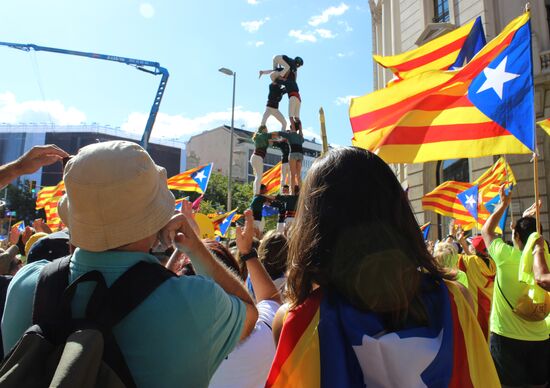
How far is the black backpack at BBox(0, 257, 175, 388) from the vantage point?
1.06 meters

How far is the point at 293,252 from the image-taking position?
150 centimetres

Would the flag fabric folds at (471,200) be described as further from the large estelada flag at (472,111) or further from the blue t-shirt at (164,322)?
the blue t-shirt at (164,322)

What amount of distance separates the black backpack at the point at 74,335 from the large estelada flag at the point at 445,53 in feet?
17.2

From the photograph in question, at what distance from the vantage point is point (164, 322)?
4.17 feet

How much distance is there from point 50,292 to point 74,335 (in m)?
0.25

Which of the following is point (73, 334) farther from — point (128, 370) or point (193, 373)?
point (193, 373)

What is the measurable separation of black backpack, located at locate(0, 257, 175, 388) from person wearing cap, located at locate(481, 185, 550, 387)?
3323 mm

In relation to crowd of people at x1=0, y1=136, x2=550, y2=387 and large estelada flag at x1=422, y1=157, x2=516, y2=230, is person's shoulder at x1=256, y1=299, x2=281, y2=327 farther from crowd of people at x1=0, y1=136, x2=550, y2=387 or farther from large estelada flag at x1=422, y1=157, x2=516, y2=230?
large estelada flag at x1=422, y1=157, x2=516, y2=230

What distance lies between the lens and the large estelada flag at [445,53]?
225 inches

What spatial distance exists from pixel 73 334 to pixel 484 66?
479 cm

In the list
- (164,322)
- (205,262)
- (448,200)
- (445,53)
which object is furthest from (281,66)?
(164,322)

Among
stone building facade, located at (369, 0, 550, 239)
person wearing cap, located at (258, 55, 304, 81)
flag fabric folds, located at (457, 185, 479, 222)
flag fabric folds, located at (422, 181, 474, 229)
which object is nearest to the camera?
person wearing cap, located at (258, 55, 304, 81)

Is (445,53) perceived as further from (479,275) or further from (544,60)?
(544,60)

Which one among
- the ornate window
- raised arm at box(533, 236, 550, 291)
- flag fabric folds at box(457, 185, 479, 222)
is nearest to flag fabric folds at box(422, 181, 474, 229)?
flag fabric folds at box(457, 185, 479, 222)
